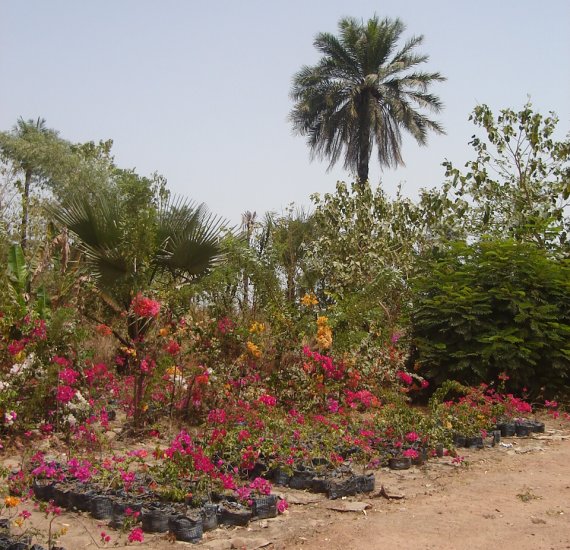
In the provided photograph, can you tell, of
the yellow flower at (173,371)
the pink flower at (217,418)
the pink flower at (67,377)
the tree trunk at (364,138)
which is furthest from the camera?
the tree trunk at (364,138)

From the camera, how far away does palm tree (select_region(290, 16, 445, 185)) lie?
74.9 feet

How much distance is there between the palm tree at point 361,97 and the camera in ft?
74.9

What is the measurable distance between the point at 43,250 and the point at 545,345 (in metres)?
7.09

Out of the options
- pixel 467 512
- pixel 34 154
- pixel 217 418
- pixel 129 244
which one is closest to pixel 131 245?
pixel 129 244

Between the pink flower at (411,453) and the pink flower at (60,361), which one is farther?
the pink flower at (60,361)

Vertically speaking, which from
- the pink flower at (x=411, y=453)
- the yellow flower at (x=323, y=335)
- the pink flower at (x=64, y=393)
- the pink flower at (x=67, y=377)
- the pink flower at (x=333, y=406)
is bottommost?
the pink flower at (x=411, y=453)

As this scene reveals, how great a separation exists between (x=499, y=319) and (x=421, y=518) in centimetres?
552

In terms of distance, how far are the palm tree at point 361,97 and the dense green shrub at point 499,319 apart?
13.0 metres

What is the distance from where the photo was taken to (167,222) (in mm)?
9359

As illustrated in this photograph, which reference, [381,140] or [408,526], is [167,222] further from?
[381,140]

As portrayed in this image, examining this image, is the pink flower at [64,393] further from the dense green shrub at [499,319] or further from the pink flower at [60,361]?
the dense green shrub at [499,319]

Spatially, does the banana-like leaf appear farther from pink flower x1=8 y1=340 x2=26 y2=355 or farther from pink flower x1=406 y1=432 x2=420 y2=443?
pink flower x1=406 y1=432 x2=420 y2=443

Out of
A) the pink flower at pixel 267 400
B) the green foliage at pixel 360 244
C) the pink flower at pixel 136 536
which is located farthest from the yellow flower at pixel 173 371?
the green foliage at pixel 360 244

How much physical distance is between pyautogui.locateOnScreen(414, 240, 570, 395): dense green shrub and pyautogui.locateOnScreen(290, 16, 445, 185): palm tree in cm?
1297
